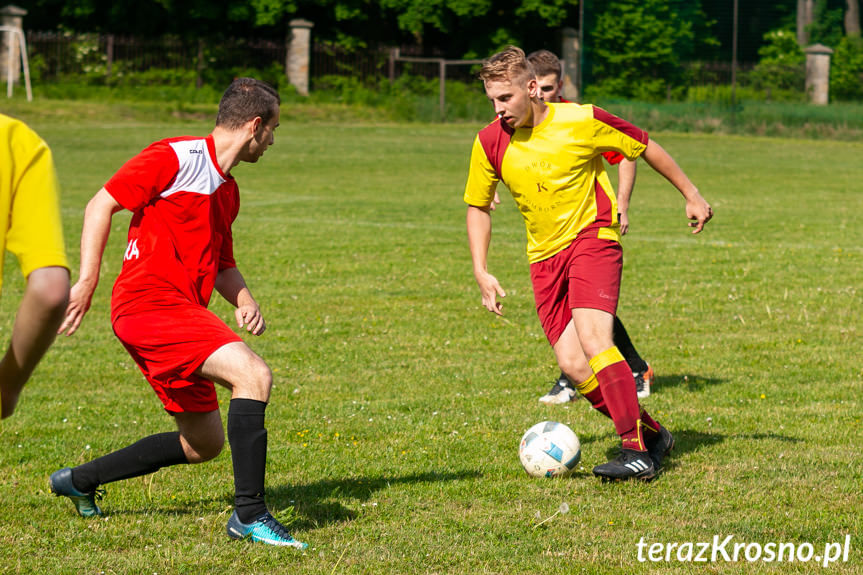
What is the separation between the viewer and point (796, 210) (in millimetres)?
19266

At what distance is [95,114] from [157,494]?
35.7 metres

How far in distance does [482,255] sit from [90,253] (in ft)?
7.61

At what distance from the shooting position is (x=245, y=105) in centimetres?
471

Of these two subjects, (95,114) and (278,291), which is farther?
(95,114)

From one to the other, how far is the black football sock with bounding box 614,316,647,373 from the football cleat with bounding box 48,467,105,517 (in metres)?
3.77

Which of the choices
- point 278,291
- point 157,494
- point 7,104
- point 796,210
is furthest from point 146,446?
point 7,104

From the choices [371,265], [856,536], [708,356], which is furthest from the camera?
[371,265]

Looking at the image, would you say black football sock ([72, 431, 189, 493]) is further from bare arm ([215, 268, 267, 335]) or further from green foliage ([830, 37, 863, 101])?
green foliage ([830, 37, 863, 101])

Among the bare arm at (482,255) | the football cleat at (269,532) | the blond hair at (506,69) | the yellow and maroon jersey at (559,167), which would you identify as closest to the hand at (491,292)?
the bare arm at (482,255)

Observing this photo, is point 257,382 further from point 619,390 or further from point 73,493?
point 619,390

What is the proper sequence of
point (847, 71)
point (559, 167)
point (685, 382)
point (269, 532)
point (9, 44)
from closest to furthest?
point (269, 532) → point (559, 167) → point (685, 382) → point (847, 71) → point (9, 44)

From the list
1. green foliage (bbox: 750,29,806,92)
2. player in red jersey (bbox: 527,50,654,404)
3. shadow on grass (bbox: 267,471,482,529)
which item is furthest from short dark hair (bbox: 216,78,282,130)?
green foliage (bbox: 750,29,806,92)

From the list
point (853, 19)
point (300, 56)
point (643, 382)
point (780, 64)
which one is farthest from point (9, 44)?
point (643, 382)

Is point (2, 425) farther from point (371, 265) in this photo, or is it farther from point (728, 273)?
point (728, 273)
